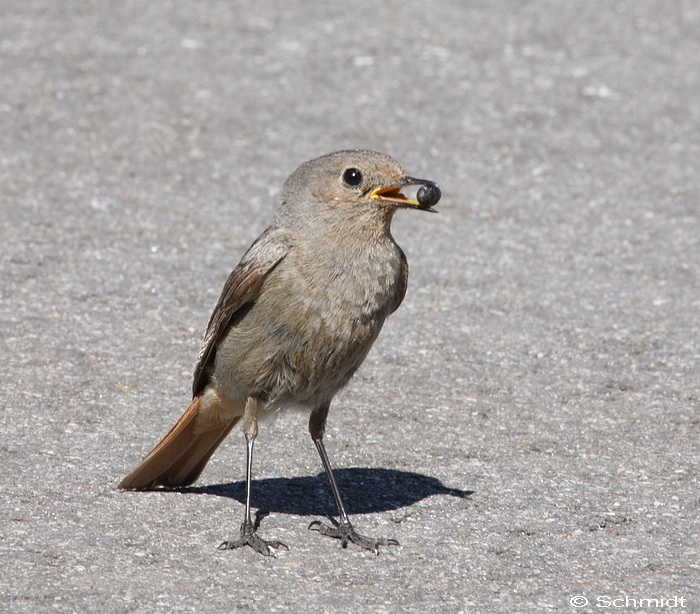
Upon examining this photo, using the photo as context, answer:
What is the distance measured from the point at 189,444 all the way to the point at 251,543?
0.86 meters

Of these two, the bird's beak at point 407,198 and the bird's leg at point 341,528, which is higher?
the bird's beak at point 407,198

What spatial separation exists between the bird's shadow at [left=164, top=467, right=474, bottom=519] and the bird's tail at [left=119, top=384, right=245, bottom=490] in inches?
4.6

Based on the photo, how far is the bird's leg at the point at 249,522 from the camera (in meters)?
5.22

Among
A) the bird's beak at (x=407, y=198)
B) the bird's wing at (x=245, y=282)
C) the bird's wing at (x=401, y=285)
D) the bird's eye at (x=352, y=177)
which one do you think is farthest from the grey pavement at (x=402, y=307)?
the bird's eye at (x=352, y=177)

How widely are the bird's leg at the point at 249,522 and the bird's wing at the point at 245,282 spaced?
0.39m

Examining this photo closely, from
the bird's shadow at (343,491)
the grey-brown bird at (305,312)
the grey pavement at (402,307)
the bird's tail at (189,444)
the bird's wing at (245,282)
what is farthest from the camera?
the bird's shadow at (343,491)

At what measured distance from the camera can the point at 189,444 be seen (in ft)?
19.4

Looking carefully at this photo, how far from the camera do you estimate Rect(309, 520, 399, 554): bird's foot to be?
5384mm

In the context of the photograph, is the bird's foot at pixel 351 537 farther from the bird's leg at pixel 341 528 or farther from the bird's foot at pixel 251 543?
the bird's foot at pixel 251 543

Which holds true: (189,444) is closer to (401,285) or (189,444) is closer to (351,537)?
(351,537)

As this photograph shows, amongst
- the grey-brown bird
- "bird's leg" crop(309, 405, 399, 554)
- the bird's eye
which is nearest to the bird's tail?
the grey-brown bird

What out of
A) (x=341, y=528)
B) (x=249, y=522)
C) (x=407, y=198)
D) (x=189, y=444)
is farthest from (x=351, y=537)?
(x=407, y=198)

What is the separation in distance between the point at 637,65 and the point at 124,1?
6.08m

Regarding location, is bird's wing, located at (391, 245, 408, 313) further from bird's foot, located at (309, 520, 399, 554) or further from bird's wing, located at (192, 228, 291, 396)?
bird's foot, located at (309, 520, 399, 554)
